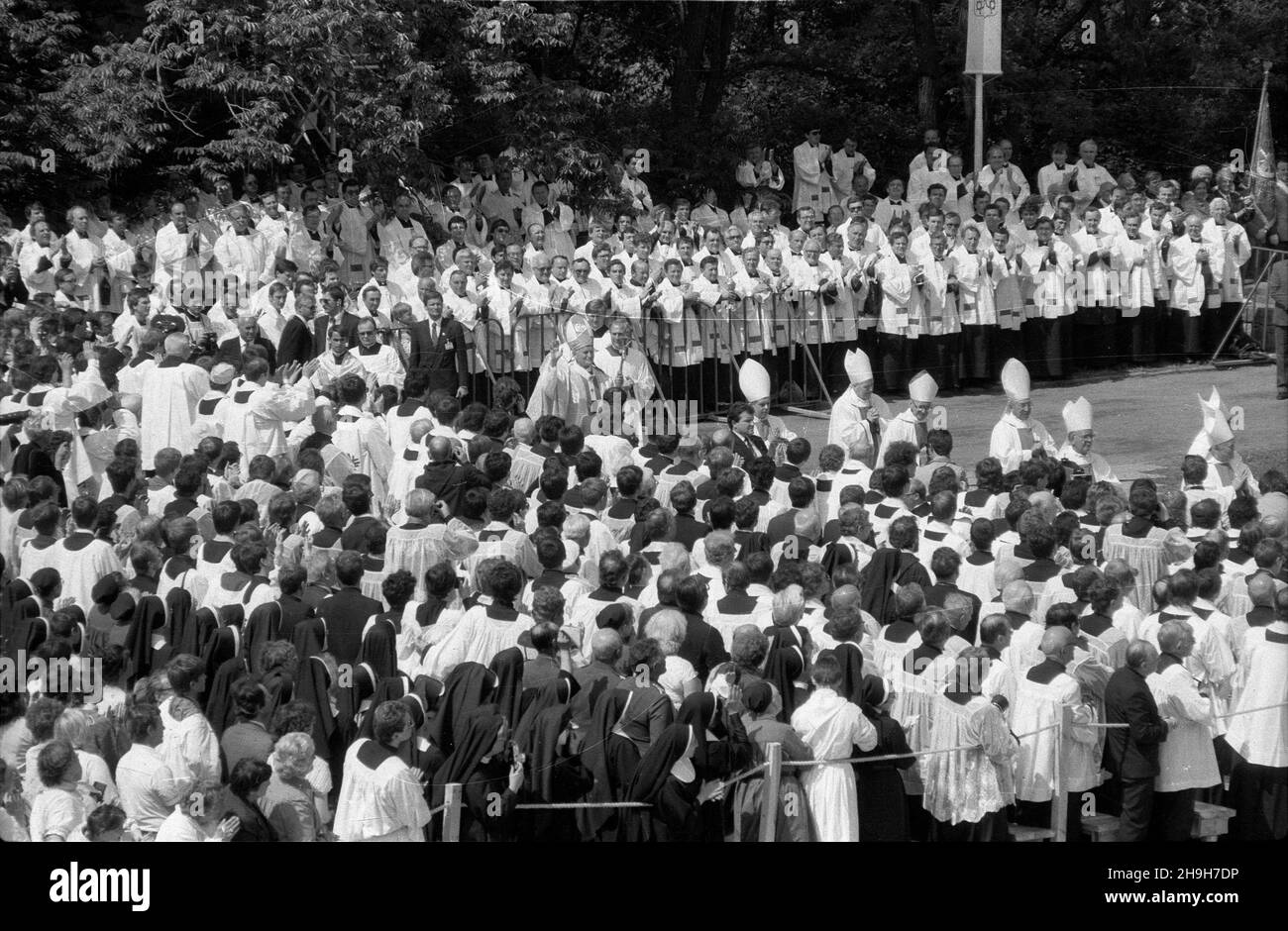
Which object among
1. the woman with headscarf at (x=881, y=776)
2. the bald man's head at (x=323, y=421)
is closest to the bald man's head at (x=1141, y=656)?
the woman with headscarf at (x=881, y=776)

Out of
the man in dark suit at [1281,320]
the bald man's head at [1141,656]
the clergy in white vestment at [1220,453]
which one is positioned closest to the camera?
the bald man's head at [1141,656]

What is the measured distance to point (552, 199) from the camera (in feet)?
65.8

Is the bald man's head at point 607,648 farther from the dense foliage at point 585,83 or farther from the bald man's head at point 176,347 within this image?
the dense foliage at point 585,83

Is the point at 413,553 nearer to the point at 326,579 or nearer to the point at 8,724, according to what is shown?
the point at 326,579

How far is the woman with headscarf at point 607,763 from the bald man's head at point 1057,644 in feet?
6.63

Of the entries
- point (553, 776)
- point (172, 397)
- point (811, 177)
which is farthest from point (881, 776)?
point (811, 177)

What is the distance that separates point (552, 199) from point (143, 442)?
6977mm

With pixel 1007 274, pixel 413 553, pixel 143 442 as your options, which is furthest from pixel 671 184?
pixel 413 553

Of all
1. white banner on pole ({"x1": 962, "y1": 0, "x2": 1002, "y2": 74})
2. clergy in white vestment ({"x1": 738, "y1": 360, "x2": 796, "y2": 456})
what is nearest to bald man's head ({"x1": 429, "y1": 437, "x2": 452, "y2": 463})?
clergy in white vestment ({"x1": 738, "y1": 360, "x2": 796, "y2": 456})

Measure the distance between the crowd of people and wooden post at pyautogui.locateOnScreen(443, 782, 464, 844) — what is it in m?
0.02

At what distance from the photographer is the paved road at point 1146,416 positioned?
15906 millimetres

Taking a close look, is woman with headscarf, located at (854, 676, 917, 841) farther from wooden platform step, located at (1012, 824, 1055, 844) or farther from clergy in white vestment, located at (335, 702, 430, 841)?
clergy in white vestment, located at (335, 702, 430, 841)

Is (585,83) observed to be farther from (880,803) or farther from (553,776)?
(553,776)

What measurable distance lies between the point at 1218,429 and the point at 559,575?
5181 mm
